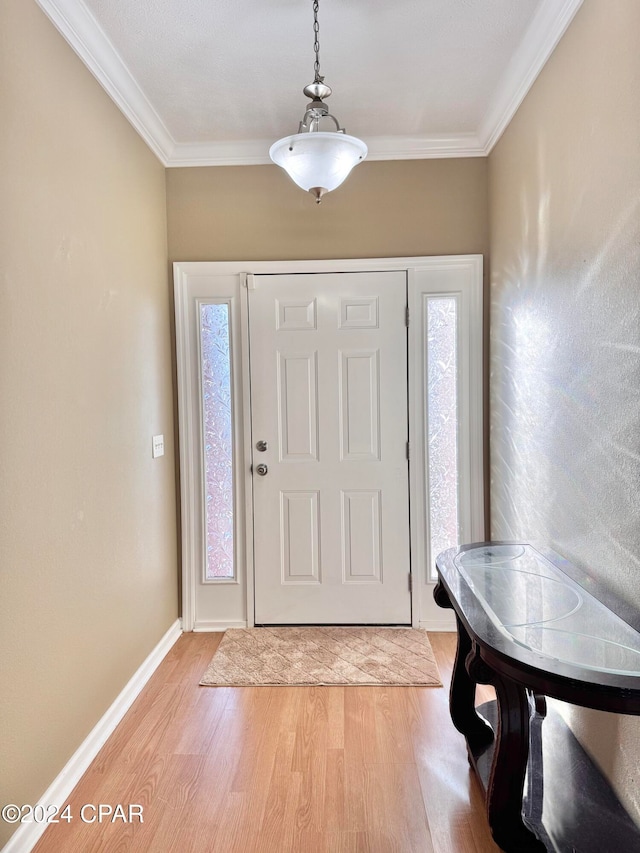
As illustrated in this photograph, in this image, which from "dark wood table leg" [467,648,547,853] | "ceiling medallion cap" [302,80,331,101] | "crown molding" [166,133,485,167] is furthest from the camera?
"crown molding" [166,133,485,167]

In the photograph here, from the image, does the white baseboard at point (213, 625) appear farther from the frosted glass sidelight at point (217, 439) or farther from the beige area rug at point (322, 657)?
the frosted glass sidelight at point (217, 439)

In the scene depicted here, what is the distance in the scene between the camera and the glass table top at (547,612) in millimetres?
1270

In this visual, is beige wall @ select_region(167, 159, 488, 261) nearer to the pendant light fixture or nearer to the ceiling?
the ceiling

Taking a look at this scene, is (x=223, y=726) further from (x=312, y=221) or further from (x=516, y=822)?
(x=312, y=221)

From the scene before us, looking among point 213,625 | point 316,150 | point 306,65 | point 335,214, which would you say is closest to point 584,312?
point 316,150

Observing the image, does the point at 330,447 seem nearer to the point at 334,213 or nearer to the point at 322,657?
the point at 322,657

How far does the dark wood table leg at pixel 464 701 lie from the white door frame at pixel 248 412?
1024mm

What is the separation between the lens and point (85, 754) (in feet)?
6.40

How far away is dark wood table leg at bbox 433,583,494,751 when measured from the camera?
195 centimetres

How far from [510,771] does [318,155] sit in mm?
1972

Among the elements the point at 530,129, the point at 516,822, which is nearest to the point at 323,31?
the point at 530,129

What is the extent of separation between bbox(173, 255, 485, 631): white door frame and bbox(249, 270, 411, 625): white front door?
5 centimetres

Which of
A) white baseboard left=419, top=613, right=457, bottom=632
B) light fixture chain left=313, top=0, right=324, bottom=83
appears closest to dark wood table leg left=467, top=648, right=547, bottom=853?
white baseboard left=419, top=613, right=457, bottom=632

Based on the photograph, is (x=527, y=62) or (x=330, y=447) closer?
(x=527, y=62)
